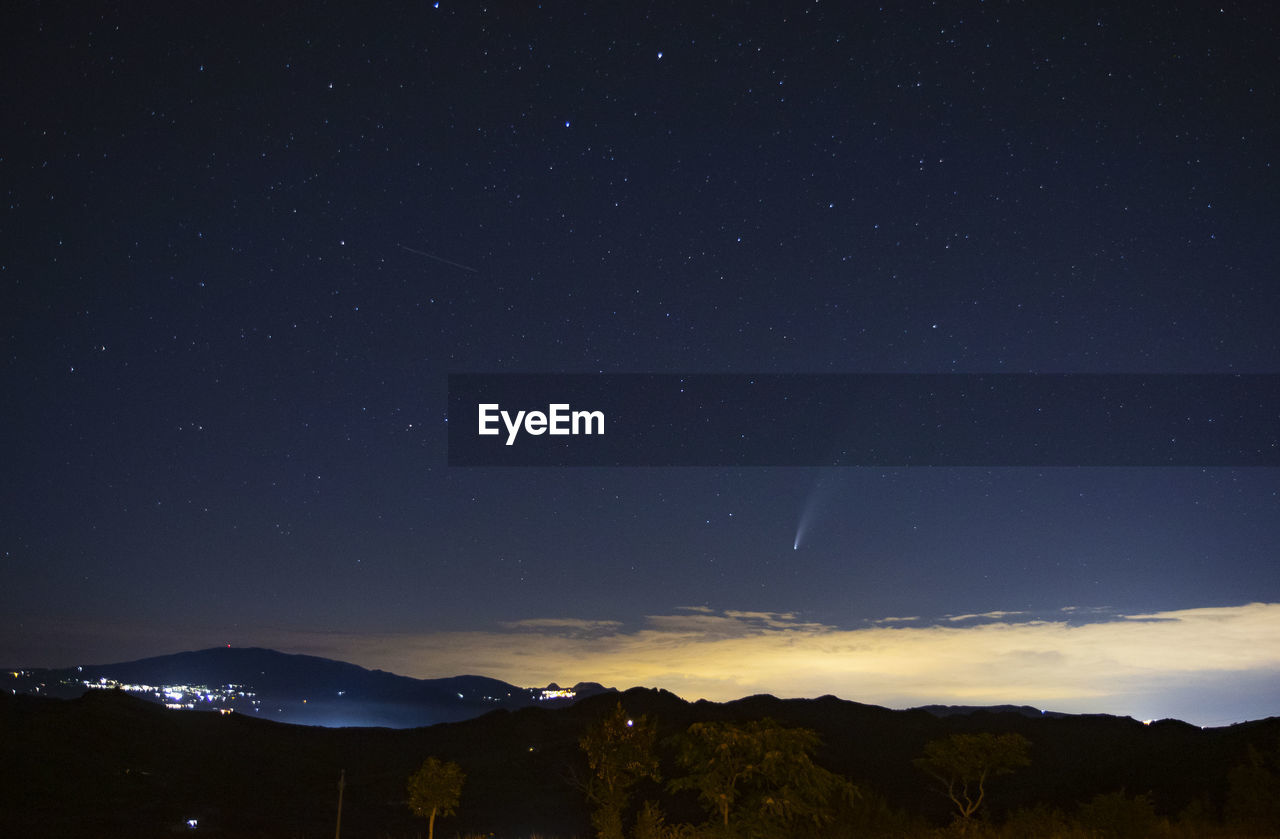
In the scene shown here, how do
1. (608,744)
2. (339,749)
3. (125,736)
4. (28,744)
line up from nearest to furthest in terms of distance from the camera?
1. (608,744)
2. (28,744)
3. (125,736)
4. (339,749)

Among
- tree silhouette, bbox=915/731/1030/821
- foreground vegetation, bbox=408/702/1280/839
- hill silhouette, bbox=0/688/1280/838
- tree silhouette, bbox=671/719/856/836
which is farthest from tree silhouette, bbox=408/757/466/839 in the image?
tree silhouette, bbox=915/731/1030/821

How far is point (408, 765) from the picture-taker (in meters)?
76.8

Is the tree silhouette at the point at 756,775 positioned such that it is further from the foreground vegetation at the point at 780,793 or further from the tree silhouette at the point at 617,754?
the tree silhouette at the point at 617,754

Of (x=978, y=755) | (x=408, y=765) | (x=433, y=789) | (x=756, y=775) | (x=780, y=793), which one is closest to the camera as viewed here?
(x=780, y=793)

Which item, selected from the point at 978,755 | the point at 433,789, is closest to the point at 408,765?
the point at 433,789

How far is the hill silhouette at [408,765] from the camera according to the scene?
161 feet

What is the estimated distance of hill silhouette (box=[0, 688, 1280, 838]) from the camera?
49125 millimetres

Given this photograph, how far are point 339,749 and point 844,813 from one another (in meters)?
71.1

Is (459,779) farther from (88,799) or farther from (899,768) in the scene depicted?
(899,768)

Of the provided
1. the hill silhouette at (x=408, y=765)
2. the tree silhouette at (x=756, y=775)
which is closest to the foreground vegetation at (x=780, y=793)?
the tree silhouette at (x=756, y=775)

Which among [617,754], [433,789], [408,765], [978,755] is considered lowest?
[408,765]

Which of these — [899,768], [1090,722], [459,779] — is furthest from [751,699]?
[459,779]

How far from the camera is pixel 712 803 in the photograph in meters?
18.6

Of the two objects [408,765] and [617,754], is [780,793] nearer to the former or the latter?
[617,754]
